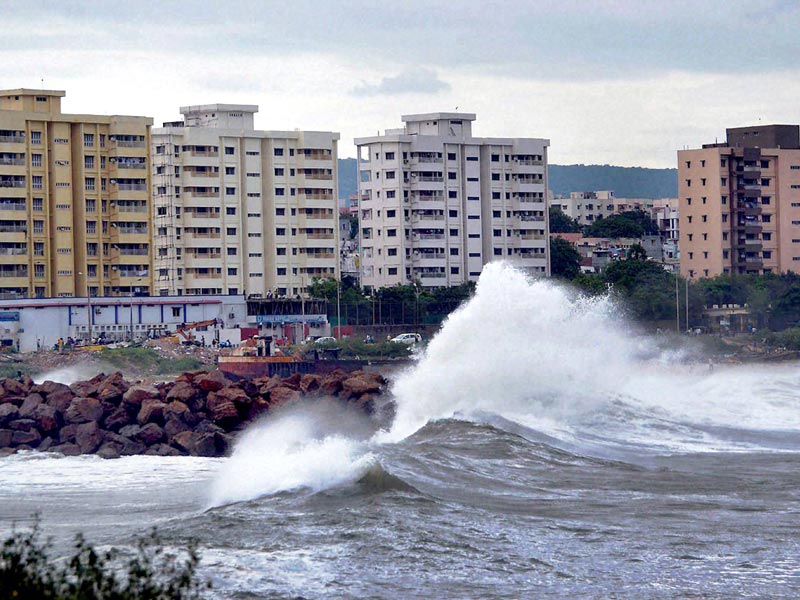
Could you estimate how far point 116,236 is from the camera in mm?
85562

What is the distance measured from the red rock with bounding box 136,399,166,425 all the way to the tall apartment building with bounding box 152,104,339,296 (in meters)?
55.2

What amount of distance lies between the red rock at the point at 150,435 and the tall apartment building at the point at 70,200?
51151 millimetres

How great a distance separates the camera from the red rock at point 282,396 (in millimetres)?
38031

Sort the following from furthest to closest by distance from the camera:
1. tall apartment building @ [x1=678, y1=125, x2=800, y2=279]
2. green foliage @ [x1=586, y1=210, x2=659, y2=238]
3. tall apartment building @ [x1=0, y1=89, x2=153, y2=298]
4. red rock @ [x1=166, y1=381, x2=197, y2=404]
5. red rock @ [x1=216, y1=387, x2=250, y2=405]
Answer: green foliage @ [x1=586, y1=210, x2=659, y2=238] < tall apartment building @ [x1=678, y1=125, x2=800, y2=279] < tall apartment building @ [x1=0, y1=89, x2=153, y2=298] < red rock @ [x1=166, y1=381, x2=197, y2=404] < red rock @ [x1=216, y1=387, x2=250, y2=405]

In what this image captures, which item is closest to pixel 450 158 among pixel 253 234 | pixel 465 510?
pixel 253 234

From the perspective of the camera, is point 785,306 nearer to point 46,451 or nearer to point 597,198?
point 46,451

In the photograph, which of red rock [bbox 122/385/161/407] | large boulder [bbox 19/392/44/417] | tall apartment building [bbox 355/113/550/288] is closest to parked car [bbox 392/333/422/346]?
tall apartment building [bbox 355/113/550/288]

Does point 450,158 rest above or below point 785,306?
above

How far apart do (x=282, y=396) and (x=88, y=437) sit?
25.9 feet

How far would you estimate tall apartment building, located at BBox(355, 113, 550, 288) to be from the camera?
9812 cm

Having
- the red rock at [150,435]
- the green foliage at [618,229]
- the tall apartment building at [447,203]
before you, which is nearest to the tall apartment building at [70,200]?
the tall apartment building at [447,203]

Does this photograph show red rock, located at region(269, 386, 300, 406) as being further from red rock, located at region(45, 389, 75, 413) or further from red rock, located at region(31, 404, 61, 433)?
red rock, located at region(31, 404, 61, 433)

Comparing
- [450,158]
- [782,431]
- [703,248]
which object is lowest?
[782,431]

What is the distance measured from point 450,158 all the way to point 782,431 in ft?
208
